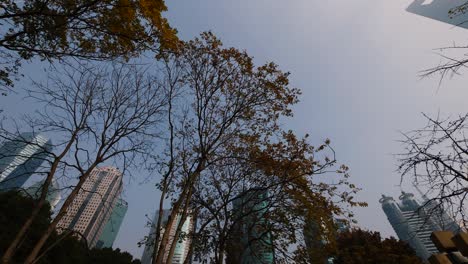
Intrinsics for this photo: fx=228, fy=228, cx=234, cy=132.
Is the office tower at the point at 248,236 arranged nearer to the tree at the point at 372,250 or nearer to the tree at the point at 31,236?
the tree at the point at 372,250

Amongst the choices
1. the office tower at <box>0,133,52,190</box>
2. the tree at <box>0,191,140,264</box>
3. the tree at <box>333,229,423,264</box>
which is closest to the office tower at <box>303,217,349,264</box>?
the tree at <box>333,229,423,264</box>

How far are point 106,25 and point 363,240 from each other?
1049 inches

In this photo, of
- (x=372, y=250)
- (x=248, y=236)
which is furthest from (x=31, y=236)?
(x=372, y=250)

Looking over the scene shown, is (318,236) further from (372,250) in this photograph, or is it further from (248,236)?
(372,250)

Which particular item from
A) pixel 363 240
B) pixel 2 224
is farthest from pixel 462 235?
pixel 363 240

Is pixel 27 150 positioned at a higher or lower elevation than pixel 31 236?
lower

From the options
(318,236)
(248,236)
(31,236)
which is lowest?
(318,236)

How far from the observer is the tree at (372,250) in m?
17.4

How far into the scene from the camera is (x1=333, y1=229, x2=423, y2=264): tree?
17409 mm

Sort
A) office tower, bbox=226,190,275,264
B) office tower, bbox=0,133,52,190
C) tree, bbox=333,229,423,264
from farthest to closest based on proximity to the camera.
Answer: tree, bbox=333,229,423,264 < office tower, bbox=226,190,275,264 < office tower, bbox=0,133,52,190

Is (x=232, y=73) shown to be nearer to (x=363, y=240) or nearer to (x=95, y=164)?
(x=95, y=164)

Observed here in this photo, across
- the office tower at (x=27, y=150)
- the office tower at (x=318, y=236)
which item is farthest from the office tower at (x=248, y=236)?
the office tower at (x=27, y=150)

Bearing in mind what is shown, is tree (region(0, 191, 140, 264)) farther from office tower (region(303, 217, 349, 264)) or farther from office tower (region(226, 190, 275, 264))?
office tower (region(303, 217, 349, 264))

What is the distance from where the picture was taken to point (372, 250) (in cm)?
1872
